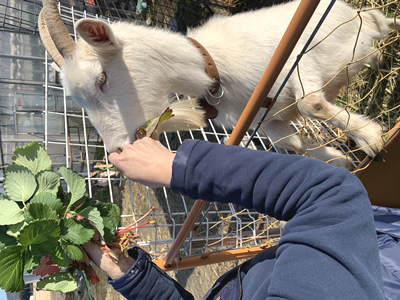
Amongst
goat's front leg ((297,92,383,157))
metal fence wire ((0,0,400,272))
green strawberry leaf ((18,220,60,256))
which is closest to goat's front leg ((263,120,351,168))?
metal fence wire ((0,0,400,272))

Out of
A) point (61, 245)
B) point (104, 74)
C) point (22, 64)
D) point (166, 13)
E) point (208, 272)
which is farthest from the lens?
point (166, 13)

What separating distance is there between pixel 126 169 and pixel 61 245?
0.26 m

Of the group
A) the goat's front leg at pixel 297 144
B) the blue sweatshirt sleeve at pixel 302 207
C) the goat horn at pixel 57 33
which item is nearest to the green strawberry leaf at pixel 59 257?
the blue sweatshirt sleeve at pixel 302 207

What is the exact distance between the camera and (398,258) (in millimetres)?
911

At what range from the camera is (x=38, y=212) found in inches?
25.5

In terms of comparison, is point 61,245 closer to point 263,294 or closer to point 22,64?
point 263,294

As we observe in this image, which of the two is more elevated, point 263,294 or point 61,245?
point 263,294

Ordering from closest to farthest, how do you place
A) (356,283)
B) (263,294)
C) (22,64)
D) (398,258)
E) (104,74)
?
(356,283), (263,294), (398,258), (104,74), (22,64)

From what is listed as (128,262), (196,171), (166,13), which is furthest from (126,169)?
(166,13)

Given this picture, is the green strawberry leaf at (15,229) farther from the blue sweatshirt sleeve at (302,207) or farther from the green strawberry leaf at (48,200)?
the blue sweatshirt sleeve at (302,207)

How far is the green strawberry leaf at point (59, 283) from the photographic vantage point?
27.5 inches

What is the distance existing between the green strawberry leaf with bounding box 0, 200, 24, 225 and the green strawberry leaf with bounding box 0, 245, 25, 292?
6cm

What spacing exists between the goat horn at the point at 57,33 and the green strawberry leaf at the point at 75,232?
735 millimetres

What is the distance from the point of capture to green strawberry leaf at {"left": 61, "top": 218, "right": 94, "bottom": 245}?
664mm
